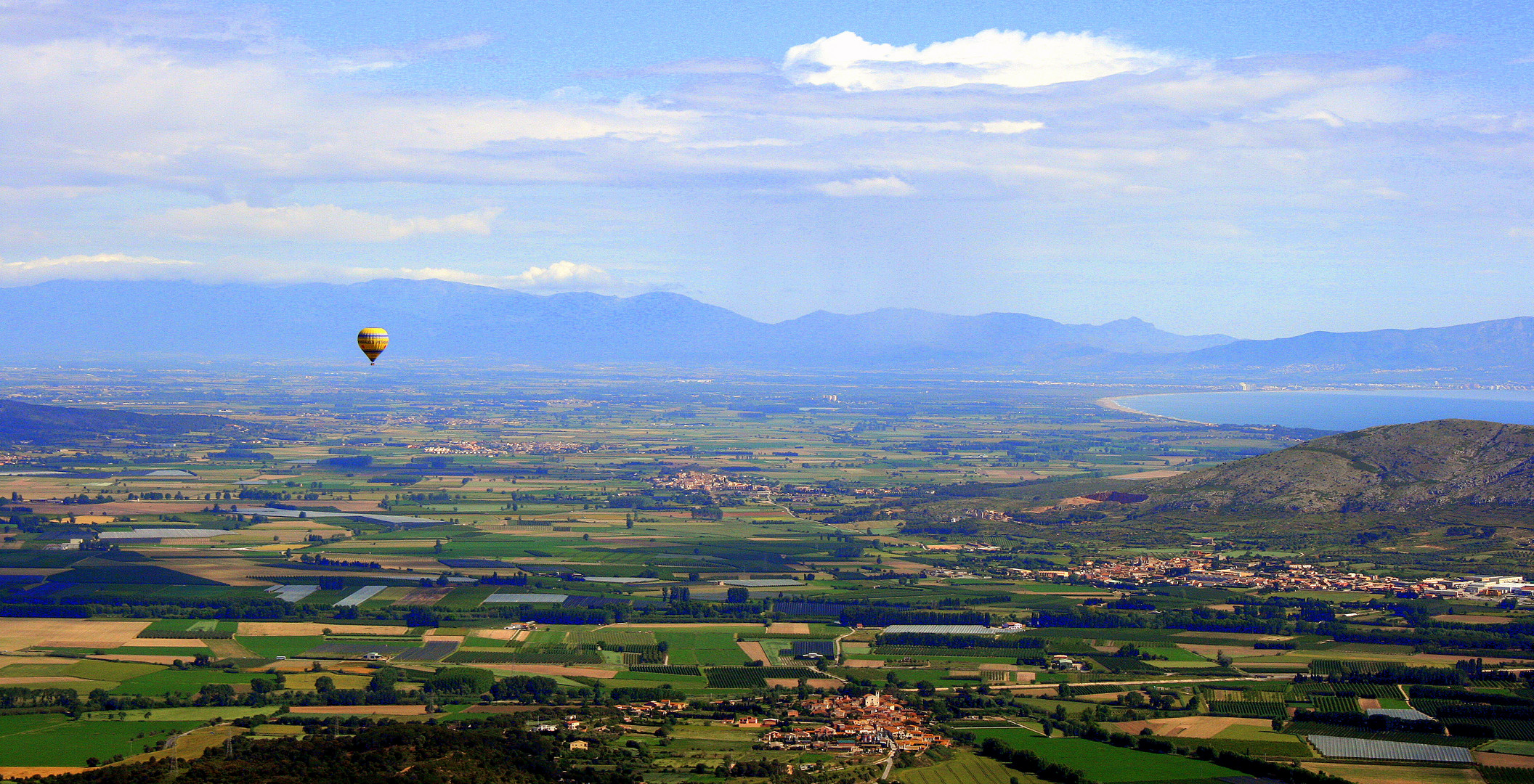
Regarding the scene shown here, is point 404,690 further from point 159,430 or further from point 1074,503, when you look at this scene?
point 159,430

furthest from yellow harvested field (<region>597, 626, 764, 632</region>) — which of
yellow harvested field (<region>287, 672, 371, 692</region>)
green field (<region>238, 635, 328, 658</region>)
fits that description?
yellow harvested field (<region>287, 672, 371, 692</region>)

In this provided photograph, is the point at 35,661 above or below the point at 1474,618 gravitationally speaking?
above

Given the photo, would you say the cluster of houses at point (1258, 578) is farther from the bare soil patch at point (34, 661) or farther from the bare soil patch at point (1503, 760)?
the bare soil patch at point (34, 661)

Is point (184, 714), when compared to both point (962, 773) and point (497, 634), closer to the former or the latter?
point (497, 634)

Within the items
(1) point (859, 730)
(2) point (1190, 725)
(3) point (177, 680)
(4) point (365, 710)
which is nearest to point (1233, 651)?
(2) point (1190, 725)

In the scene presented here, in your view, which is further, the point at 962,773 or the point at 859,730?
the point at 859,730

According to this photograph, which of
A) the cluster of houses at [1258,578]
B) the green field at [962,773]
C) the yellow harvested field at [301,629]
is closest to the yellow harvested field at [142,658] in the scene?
the yellow harvested field at [301,629]
